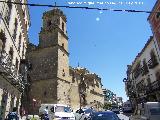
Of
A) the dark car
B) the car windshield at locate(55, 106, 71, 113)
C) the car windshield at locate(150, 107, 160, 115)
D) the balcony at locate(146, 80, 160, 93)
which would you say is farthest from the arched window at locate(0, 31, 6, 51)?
the balcony at locate(146, 80, 160, 93)

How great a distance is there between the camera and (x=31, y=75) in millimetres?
37875

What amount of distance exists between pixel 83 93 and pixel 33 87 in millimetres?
19450

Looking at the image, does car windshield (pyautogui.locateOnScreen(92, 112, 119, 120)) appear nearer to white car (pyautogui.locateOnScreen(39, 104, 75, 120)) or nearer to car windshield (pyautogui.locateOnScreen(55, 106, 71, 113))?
white car (pyautogui.locateOnScreen(39, 104, 75, 120))

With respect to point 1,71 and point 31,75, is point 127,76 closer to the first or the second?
point 31,75

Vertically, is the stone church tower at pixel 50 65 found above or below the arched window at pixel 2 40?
above

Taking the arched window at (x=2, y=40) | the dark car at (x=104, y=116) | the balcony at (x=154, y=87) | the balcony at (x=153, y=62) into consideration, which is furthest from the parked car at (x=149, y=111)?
the balcony at (x=153, y=62)

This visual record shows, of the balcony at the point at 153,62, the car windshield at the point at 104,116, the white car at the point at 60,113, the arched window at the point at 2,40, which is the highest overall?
the balcony at the point at 153,62

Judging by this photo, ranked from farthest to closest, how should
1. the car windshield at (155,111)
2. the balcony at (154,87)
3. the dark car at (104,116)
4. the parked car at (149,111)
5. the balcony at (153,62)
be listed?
the balcony at (153,62)
the balcony at (154,87)
the car windshield at (155,111)
the parked car at (149,111)
the dark car at (104,116)

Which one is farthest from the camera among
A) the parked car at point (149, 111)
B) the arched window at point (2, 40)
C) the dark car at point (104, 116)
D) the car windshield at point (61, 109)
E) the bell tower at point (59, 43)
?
the bell tower at point (59, 43)

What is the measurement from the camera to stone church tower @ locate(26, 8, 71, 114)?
3525 cm

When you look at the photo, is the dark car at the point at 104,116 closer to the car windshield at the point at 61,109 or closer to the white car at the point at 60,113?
the white car at the point at 60,113

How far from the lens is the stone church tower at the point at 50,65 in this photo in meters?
35.2

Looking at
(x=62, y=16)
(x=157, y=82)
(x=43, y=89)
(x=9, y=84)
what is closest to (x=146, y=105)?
(x=9, y=84)

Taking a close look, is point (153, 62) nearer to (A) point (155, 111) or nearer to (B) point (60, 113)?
(B) point (60, 113)
